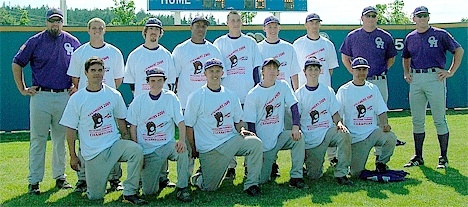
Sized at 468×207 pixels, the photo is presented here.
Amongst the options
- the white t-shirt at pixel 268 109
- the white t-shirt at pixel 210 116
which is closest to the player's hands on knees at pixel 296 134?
the white t-shirt at pixel 268 109

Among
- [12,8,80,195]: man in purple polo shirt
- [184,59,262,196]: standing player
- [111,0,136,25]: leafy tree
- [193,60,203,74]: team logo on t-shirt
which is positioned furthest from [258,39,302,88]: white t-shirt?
[111,0,136,25]: leafy tree

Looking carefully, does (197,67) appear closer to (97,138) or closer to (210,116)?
(210,116)

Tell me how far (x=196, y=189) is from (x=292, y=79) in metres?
1.90

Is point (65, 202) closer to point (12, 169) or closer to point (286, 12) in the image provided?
point (12, 169)

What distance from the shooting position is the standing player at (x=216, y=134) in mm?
5598

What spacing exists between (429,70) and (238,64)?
2.38 metres

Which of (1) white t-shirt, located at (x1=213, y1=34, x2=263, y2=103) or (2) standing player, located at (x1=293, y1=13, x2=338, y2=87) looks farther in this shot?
(2) standing player, located at (x1=293, y1=13, x2=338, y2=87)

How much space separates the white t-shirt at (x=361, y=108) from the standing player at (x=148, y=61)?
200cm

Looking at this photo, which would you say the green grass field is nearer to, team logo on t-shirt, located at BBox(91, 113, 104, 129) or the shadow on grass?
the shadow on grass

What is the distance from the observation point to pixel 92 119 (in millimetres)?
5391

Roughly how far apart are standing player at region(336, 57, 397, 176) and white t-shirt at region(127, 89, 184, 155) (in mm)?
1989

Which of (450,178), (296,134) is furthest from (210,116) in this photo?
(450,178)

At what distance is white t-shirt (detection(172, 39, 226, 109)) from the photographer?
20.1ft

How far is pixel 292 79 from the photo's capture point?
271 inches
